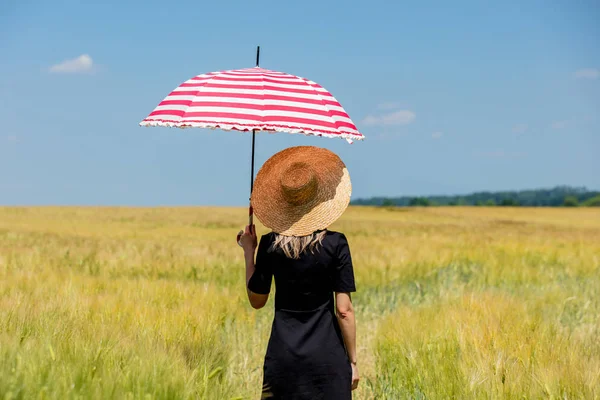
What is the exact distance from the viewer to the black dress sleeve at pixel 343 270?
3.59m

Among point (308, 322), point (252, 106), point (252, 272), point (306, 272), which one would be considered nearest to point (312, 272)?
point (306, 272)

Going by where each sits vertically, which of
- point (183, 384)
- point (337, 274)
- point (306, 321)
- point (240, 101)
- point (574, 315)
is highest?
point (240, 101)

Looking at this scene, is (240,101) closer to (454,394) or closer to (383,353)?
(454,394)

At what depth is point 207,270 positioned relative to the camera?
10211mm

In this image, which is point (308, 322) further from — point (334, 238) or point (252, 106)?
point (252, 106)

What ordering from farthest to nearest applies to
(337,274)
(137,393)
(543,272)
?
(543,272) < (337,274) < (137,393)

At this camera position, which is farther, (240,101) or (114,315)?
(114,315)

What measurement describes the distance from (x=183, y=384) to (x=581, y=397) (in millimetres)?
2357

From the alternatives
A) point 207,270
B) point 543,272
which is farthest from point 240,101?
point 543,272

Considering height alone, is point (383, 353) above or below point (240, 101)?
below

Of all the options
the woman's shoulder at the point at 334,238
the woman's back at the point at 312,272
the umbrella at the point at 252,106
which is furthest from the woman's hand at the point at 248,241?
the woman's shoulder at the point at 334,238

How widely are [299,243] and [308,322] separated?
1.47 feet

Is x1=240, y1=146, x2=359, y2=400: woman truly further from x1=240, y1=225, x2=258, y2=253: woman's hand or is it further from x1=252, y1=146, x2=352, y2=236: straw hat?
x1=240, y1=225, x2=258, y2=253: woman's hand

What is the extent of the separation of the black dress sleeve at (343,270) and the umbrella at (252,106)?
0.77 metres
